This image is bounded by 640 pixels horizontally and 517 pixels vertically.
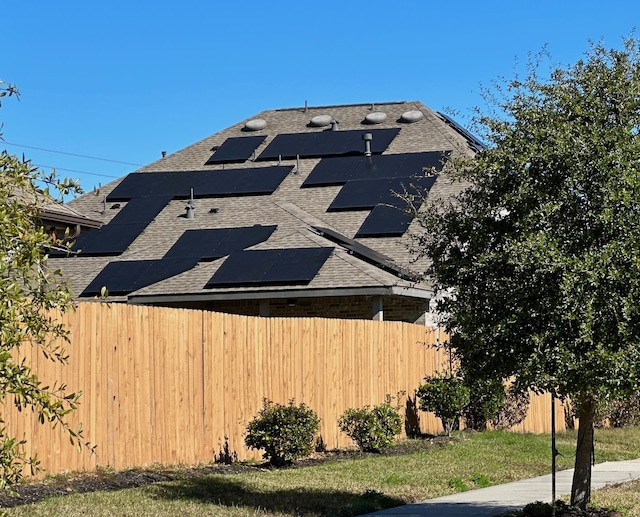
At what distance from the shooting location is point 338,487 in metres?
13.3

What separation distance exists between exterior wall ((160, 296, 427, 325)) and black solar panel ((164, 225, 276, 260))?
1265mm

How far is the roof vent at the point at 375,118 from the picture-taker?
33.4 meters

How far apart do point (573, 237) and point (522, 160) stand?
0.84m

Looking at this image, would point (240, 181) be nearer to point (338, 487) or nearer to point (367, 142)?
point (367, 142)

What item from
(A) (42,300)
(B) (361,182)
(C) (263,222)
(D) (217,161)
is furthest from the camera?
(D) (217,161)

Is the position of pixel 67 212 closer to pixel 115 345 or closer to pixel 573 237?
pixel 115 345

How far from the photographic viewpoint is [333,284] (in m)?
21.5

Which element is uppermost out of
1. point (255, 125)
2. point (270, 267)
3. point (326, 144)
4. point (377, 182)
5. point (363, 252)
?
point (255, 125)

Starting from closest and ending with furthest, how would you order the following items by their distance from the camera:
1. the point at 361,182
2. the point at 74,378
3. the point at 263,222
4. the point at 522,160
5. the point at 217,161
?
the point at 522,160 → the point at 74,378 → the point at 263,222 → the point at 361,182 → the point at 217,161

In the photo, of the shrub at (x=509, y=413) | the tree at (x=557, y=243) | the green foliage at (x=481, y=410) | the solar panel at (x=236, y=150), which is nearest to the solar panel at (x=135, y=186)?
the solar panel at (x=236, y=150)

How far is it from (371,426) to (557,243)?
8.67 m

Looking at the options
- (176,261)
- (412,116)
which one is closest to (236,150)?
(412,116)

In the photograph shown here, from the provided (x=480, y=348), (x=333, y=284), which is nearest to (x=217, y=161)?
(x=333, y=284)

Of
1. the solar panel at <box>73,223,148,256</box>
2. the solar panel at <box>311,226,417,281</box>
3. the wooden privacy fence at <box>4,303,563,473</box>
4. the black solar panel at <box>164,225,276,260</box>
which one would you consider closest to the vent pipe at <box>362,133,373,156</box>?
the solar panel at <box>311,226,417,281</box>
